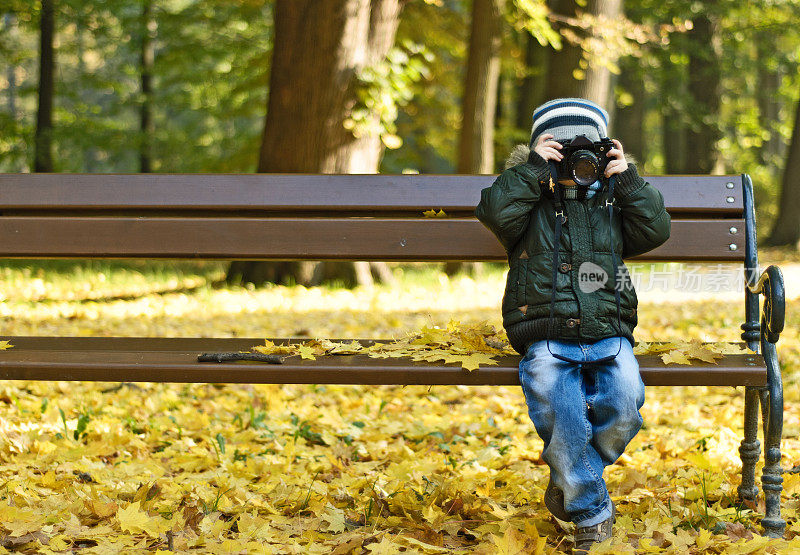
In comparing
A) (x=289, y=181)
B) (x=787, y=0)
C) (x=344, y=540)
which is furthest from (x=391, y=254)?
(x=787, y=0)

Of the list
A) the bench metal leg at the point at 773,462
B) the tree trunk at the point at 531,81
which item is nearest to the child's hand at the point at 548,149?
the bench metal leg at the point at 773,462

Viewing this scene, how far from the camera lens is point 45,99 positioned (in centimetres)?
1405

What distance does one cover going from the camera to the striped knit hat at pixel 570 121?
104 inches

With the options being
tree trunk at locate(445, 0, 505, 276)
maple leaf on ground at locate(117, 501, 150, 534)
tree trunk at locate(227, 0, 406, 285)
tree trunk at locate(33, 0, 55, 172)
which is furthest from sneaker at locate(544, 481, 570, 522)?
tree trunk at locate(33, 0, 55, 172)

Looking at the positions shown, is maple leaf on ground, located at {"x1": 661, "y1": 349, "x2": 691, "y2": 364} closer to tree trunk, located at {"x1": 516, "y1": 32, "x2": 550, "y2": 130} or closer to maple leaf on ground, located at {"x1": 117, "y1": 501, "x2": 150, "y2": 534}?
maple leaf on ground, located at {"x1": 117, "y1": 501, "x2": 150, "y2": 534}

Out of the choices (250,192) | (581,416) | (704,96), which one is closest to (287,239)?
(250,192)

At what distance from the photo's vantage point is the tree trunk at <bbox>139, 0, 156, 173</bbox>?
51.2ft

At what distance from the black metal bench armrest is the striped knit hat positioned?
0.69m

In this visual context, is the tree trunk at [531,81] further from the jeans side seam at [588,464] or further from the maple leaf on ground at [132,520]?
the maple leaf on ground at [132,520]

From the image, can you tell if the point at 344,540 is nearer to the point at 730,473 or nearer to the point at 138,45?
the point at 730,473

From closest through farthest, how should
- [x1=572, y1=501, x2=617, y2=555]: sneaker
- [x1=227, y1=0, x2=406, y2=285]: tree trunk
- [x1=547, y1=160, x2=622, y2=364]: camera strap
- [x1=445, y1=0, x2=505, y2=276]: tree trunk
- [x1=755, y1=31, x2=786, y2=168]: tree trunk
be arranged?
Answer: 1. [x1=572, y1=501, x2=617, y2=555]: sneaker
2. [x1=547, y1=160, x2=622, y2=364]: camera strap
3. [x1=227, y1=0, x2=406, y2=285]: tree trunk
4. [x1=445, y1=0, x2=505, y2=276]: tree trunk
5. [x1=755, y1=31, x2=786, y2=168]: tree trunk

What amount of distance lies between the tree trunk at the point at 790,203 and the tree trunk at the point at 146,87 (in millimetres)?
11714

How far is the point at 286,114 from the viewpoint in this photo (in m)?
7.10

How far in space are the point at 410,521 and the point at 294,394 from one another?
1.87 m
